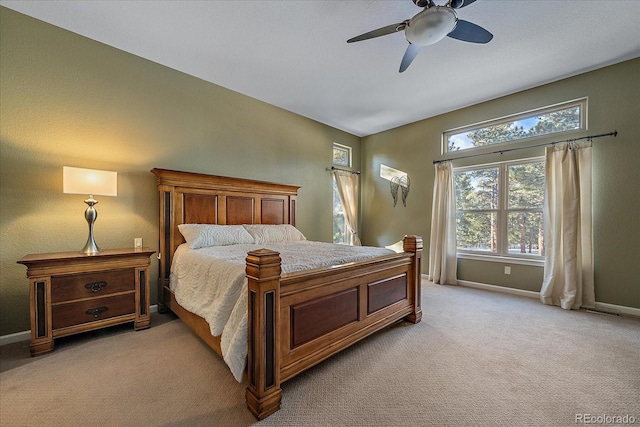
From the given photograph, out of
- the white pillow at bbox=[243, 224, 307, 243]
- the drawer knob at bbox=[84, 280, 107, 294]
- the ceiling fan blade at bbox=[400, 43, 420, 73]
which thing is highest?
the ceiling fan blade at bbox=[400, 43, 420, 73]

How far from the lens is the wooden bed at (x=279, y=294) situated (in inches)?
57.5

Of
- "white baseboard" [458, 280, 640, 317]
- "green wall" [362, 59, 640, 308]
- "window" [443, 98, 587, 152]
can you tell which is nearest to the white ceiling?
"green wall" [362, 59, 640, 308]

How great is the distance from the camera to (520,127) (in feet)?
12.4

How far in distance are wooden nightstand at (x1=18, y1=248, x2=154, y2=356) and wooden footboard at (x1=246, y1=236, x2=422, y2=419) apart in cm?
171

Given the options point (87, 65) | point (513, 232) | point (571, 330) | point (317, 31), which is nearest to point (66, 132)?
point (87, 65)

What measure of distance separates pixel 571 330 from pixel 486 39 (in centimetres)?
291

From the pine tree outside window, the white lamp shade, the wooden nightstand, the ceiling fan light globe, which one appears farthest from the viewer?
the pine tree outside window

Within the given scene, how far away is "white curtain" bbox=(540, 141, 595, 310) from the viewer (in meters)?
3.15

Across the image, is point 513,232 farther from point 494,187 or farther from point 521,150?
point 521,150

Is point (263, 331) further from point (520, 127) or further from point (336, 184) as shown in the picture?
point (520, 127)

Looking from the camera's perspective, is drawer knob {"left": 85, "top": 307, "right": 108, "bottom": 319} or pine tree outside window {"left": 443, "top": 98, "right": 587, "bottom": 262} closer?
drawer knob {"left": 85, "top": 307, "right": 108, "bottom": 319}

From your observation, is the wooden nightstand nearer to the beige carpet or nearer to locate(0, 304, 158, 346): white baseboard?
the beige carpet
